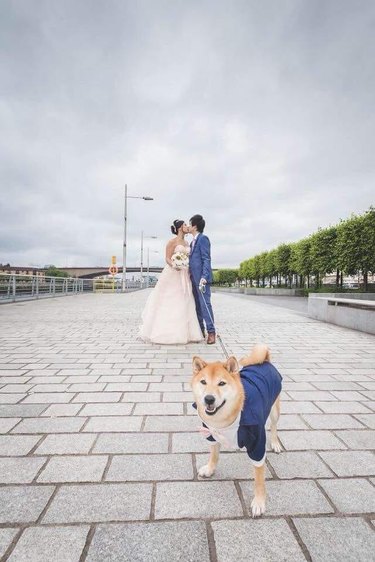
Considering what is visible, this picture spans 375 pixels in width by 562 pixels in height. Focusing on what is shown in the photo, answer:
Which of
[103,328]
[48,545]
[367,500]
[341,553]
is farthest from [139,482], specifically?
[103,328]

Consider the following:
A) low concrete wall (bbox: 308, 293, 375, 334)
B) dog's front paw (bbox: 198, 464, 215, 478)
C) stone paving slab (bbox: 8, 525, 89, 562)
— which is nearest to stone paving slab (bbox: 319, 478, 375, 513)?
dog's front paw (bbox: 198, 464, 215, 478)

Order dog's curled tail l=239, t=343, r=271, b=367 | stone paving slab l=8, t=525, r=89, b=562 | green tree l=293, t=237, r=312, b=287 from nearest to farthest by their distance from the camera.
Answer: stone paving slab l=8, t=525, r=89, b=562, dog's curled tail l=239, t=343, r=271, b=367, green tree l=293, t=237, r=312, b=287

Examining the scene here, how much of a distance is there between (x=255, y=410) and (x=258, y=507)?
1.68 ft

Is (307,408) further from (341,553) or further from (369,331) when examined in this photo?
(369,331)

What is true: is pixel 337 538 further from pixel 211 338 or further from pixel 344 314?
pixel 344 314

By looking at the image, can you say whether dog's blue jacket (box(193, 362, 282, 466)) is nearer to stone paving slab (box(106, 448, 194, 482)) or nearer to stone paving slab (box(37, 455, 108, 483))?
stone paving slab (box(106, 448, 194, 482))

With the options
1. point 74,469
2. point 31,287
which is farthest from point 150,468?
point 31,287

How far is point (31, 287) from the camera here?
17.6 meters

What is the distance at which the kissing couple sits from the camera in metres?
6.55

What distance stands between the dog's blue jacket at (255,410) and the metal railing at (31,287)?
14.5 metres

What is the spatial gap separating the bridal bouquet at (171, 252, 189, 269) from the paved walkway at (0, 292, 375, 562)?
2.56 meters

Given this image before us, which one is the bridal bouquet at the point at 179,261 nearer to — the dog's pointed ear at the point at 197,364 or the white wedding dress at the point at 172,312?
the white wedding dress at the point at 172,312

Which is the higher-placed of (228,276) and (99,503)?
(228,276)

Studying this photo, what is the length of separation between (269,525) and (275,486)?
0.36 m
